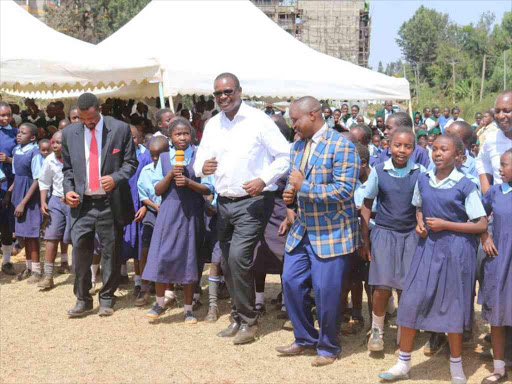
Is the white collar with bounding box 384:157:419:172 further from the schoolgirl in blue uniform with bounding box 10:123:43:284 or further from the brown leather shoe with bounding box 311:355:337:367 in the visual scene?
the schoolgirl in blue uniform with bounding box 10:123:43:284

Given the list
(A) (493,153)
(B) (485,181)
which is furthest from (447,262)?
(A) (493,153)

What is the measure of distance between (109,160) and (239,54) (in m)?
5.19

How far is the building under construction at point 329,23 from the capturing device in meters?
43.6

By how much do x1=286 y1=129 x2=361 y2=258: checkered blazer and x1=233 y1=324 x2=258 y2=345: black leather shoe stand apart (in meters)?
1.09

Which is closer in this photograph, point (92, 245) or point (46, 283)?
point (92, 245)

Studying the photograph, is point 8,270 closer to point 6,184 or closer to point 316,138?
point 6,184

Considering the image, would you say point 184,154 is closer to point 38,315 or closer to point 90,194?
point 90,194

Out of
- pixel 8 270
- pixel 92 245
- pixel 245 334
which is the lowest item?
pixel 8 270

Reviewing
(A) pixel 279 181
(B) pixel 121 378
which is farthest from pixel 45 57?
(B) pixel 121 378

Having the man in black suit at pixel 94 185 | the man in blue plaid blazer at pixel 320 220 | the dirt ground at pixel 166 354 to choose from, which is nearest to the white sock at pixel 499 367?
the dirt ground at pixel 166 354

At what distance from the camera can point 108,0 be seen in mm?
40562

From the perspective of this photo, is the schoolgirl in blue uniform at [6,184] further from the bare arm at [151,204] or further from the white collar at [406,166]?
the white collar at [406,166]

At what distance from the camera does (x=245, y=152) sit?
207 inches

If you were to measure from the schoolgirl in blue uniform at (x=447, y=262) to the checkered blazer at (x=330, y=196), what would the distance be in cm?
56
